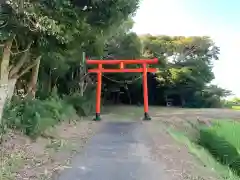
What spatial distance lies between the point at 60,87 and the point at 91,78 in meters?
3.63

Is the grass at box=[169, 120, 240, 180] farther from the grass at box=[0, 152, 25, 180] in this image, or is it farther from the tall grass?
the grass at box=[0, 152, 25, 180]

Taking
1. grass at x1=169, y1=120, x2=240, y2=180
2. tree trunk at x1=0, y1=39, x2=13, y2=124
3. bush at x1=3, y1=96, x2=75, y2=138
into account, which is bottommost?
grass at x1=169, y1=120, x2=240, y2=180

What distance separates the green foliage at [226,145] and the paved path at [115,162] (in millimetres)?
2817

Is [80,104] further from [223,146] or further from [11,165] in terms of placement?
[11,165]

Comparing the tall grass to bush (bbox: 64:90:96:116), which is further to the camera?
bush (bbox: 64:90:96:116)

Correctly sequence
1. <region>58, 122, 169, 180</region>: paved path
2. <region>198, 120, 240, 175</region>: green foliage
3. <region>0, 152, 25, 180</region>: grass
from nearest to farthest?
<region>0, 152, 25, 180</region>: grass < <region>58, 122, 169, 180</region>: paved path < <region>198, 120, 240, 175</region>: green foliage

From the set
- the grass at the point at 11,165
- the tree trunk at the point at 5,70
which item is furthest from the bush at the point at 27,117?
the grass at the point at 11,165

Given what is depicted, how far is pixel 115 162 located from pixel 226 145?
5670 mm

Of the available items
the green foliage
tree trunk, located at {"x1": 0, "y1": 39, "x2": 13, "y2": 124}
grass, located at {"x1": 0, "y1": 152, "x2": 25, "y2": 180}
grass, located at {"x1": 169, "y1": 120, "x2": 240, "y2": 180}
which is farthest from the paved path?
the green foliage

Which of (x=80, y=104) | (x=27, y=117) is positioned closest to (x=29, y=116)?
(x=27, y=117)

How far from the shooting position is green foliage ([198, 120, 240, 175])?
1138cm

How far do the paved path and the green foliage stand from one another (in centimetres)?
282

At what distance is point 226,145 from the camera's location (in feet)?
38.9

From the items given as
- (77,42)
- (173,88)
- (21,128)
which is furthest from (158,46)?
(21,128)
